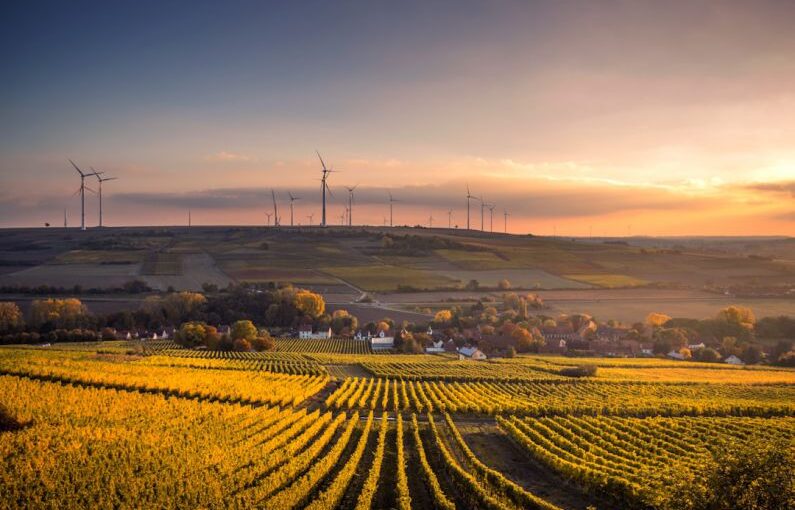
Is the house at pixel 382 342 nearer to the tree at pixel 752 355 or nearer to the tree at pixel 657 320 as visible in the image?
the tree at pixel 657 320

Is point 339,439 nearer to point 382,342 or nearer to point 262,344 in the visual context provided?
point 262,344

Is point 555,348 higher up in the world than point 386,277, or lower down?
lower down

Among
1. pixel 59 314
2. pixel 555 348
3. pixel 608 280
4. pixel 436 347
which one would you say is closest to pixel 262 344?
pixel 436 347

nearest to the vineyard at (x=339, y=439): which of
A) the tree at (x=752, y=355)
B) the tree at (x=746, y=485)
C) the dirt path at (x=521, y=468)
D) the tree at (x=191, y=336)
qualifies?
the dirt path at (x=521, y=468)

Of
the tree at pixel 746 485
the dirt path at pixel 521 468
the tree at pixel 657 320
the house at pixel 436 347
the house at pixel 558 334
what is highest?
the tree at pixel 746 485

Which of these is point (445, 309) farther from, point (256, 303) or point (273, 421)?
point (273, 421)
